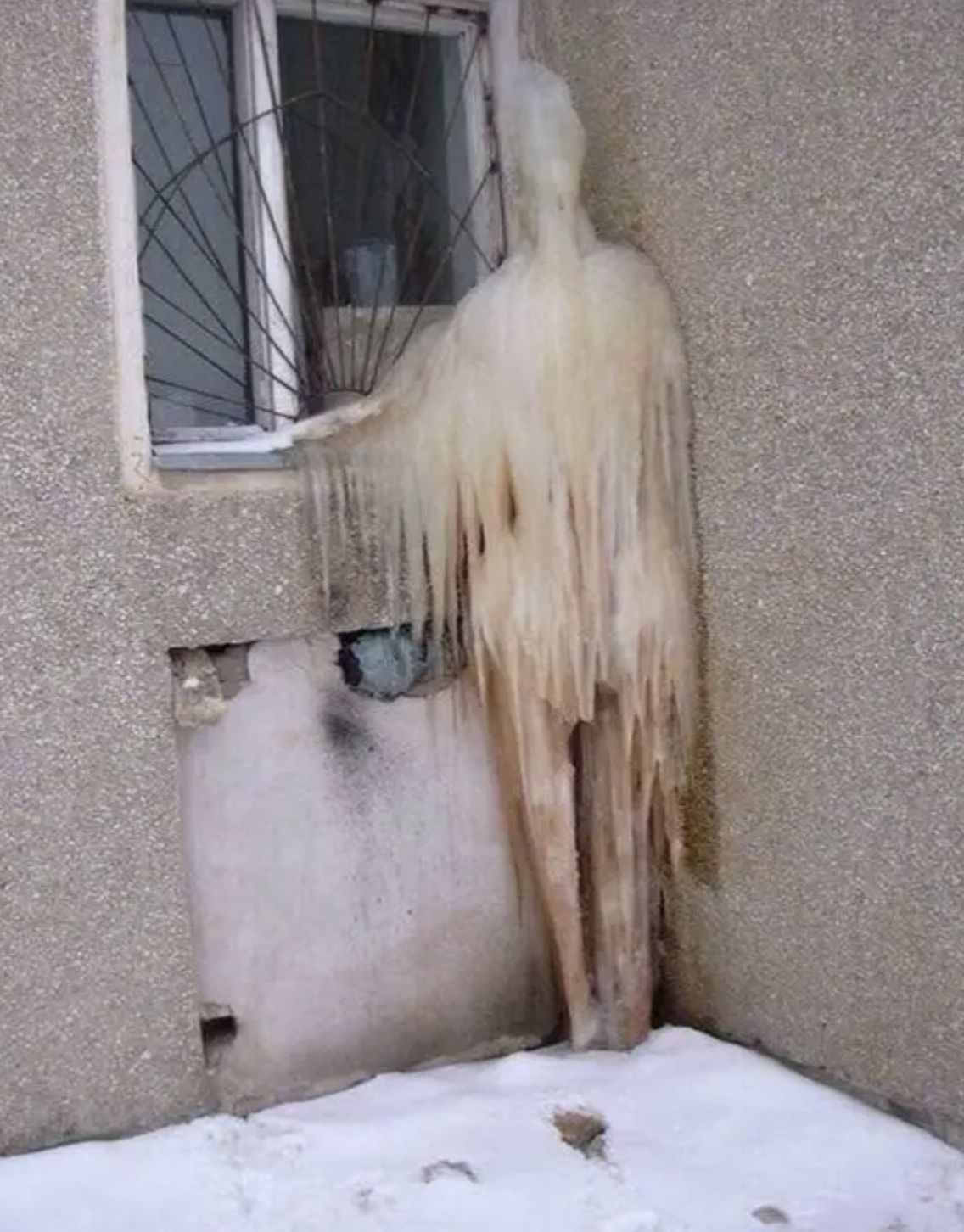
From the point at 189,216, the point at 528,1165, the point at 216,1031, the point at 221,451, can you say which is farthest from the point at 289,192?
the point at 528,1165

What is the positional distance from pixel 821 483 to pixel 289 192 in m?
1.52

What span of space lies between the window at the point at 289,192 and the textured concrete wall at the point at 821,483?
52 centimetres

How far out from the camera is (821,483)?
108 inches

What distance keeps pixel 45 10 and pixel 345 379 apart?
1078mm

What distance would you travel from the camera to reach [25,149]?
271 cm

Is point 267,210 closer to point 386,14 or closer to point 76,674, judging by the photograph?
point 386,14

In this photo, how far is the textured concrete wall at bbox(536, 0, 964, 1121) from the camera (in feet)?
8.29

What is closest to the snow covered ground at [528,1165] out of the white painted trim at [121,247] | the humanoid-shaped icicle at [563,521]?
the humanoid-shaped icicle at [563,521]

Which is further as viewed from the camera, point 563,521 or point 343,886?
point 343,886

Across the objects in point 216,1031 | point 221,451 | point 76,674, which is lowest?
point 216,1031

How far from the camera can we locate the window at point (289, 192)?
328 centimetres

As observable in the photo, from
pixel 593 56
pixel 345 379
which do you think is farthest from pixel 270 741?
pixel 593 56

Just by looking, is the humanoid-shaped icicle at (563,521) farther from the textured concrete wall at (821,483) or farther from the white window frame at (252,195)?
the white window frame at (252,195)

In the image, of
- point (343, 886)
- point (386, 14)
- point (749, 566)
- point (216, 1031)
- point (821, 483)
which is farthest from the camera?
point (386, 14)
